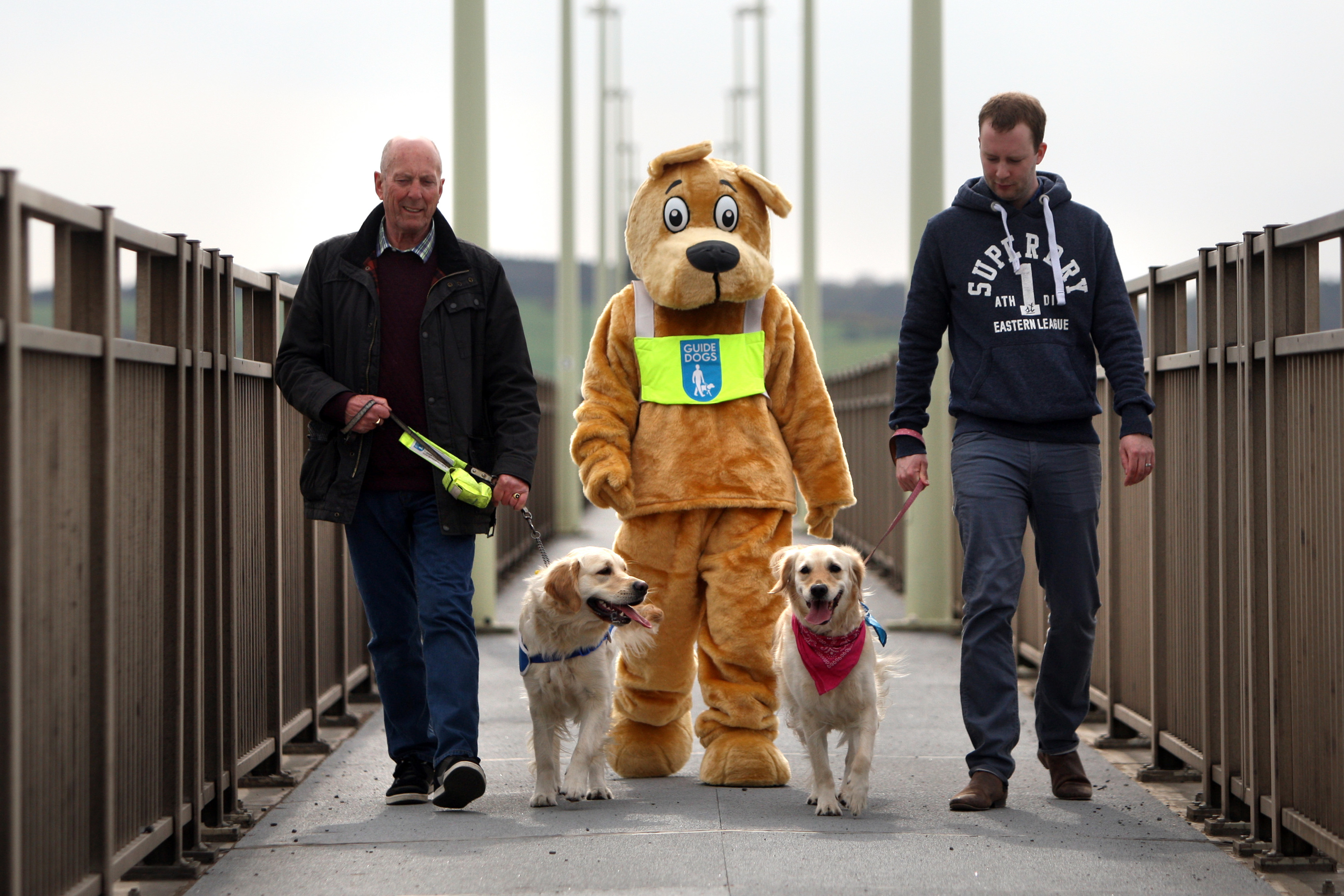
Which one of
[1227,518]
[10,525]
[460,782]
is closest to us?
[10,525]

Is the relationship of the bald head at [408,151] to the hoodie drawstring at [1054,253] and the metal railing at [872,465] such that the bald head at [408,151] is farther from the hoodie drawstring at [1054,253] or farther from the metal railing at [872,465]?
the metal railing at [872,465]

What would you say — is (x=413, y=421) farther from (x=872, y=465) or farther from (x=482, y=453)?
(x=872, y=465)

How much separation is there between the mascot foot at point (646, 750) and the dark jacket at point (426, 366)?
3.65ft

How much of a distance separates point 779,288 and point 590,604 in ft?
5.37

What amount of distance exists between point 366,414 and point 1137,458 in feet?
8.46

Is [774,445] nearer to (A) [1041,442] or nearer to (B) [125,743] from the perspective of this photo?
(A) [1041,442]

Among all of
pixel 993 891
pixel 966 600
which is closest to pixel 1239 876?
pixel 993 891

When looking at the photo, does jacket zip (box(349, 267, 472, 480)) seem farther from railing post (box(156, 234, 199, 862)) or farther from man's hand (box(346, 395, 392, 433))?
railing post (box(156, 234, 199, 862))

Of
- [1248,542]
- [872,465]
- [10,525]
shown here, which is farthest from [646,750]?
[872,465]

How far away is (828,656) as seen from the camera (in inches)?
212

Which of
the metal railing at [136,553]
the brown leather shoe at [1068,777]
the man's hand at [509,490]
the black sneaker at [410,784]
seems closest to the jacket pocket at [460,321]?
the man's hand at [509,490]

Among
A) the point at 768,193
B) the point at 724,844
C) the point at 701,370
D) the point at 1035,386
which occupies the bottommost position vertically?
the point at 724,844

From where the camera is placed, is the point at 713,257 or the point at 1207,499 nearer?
the point at 1207,499

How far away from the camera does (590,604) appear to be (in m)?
5.48
